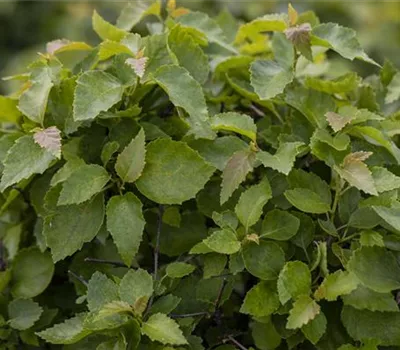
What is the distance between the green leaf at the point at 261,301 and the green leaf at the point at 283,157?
6.0 inches

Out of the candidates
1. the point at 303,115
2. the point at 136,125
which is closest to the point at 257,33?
the point at 303,115

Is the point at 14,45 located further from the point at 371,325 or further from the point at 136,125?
the point at 371,325

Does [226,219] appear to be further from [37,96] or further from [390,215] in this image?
[37,96]

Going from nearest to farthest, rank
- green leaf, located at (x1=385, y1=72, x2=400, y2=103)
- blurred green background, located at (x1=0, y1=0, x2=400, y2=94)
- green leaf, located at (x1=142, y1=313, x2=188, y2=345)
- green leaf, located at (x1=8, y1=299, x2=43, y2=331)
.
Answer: green leaf, located at (x1=142, y1=313, x2=188, y2=345) < green leaf, located at (x1=8, y1=299, x2=43, y2=331) < green leaf, located at (x1=385, y1=72, x2=400, y2=103) < blurred green background, located at (x1=0, y1=0, x2=400, y2=94)

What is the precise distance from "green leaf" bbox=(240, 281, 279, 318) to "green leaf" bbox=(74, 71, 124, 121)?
31 centimetres

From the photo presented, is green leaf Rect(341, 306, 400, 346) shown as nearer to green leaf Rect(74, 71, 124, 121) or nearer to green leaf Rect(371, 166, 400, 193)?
green leaf Rect(371, 166, 400, 193)

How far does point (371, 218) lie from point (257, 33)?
46 centimetres

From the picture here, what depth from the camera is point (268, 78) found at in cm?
106

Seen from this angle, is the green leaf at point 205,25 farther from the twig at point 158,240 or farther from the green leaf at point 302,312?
the green leaf at point 302,312

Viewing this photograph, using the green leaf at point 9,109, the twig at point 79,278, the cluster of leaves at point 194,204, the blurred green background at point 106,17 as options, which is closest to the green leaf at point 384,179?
the cluster of leaves at point 194,204

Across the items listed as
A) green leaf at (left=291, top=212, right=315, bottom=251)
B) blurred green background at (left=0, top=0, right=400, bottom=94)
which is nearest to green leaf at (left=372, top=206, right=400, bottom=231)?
green leaf at (left=291, top=212, right=315, bottom=251)

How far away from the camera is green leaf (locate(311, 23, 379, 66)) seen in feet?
3.42

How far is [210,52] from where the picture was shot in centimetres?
125

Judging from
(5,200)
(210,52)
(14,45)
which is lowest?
(14,45)
